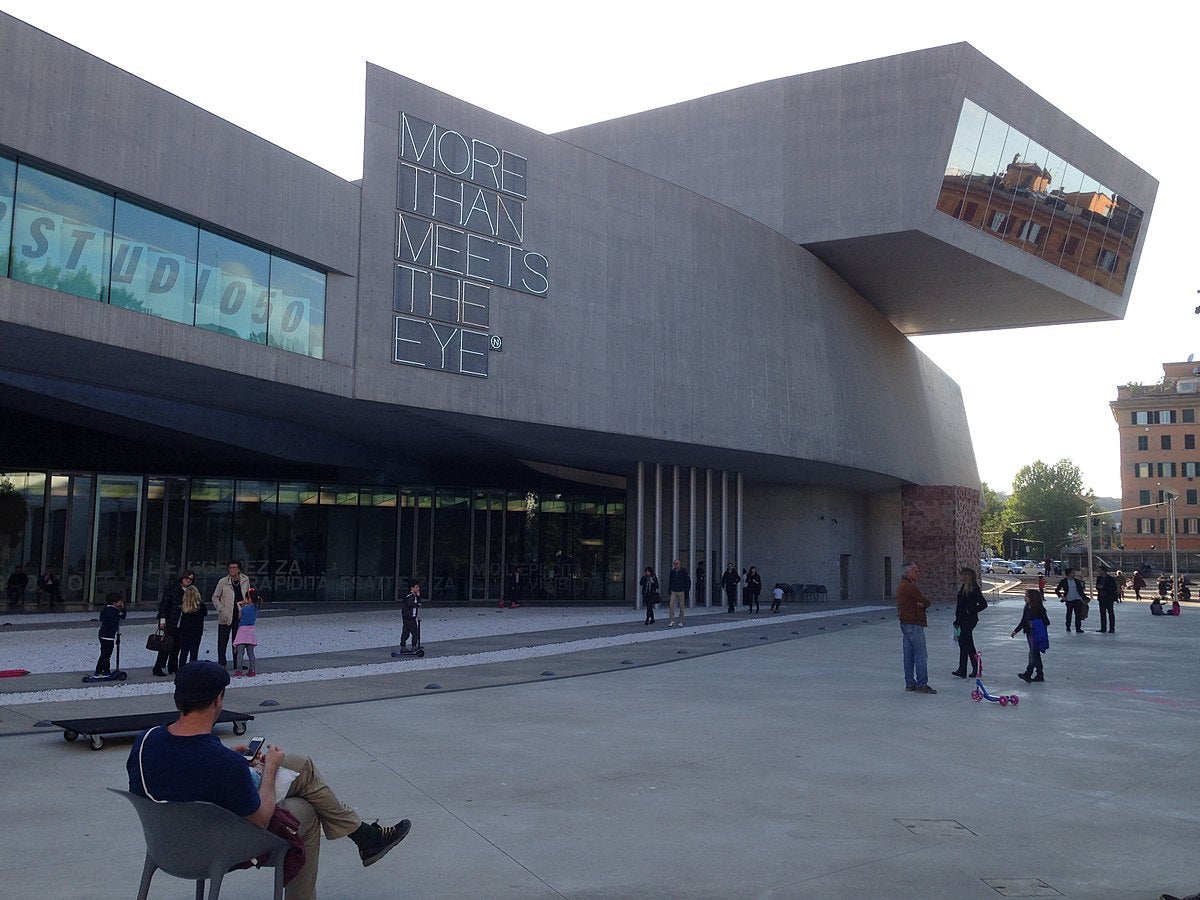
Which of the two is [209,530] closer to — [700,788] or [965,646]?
[965,646]

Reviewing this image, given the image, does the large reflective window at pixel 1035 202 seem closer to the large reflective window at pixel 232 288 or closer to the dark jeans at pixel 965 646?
the dark jeans at pixel 965 646

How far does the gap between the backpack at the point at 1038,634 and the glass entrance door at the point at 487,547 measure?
25.0 m

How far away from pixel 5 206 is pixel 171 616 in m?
7.33

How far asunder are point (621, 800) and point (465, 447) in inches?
1008

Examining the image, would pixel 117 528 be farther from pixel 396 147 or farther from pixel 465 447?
pixel 396 147

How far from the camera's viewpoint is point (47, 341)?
17250 millimetres

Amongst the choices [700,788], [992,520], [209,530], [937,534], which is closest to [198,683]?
[700,788]

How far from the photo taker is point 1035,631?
14.9m

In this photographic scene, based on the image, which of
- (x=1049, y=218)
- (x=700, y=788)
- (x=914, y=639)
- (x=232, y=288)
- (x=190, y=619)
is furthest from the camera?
(x=1049, y=218)

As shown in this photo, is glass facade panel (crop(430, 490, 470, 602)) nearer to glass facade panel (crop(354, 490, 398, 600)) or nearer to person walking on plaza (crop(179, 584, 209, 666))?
glass facade panel (crop(354, 490, 398, 600))

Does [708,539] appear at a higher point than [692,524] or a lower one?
lower

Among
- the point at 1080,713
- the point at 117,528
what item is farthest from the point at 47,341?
the point at 1080,713

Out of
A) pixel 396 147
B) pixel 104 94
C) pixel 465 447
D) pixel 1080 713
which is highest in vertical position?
pixel 396 147

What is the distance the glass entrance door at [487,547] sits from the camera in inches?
1487
